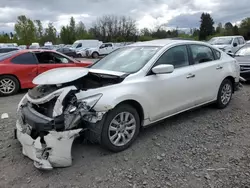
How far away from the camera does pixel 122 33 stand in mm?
60875

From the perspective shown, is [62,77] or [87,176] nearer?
[87,176]

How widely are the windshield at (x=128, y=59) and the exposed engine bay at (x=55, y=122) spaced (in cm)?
52

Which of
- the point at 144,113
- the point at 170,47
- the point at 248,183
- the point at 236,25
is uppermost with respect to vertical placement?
the point at 236,25

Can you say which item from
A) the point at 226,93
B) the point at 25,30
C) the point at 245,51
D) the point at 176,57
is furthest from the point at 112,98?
the point at 25,30

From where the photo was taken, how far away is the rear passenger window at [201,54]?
4779 millimetres

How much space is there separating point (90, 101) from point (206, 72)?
263 cm

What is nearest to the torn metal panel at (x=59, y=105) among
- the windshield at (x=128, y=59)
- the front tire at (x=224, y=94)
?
the windshield at (x=128, y=59)

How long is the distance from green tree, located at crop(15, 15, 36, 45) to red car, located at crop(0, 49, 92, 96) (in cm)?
5319

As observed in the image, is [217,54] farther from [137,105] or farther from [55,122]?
[55,122]

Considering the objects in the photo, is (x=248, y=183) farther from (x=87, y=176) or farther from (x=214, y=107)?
(x=214, y=107)

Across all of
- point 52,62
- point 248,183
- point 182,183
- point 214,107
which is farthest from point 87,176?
point 52,62

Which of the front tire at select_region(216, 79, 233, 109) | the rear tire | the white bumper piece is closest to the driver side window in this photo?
the front tire at select_region(216, 79, 233, 109)

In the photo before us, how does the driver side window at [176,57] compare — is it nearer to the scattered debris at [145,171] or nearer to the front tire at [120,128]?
the front tire at [120,128]

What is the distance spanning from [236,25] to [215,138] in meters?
49.0
